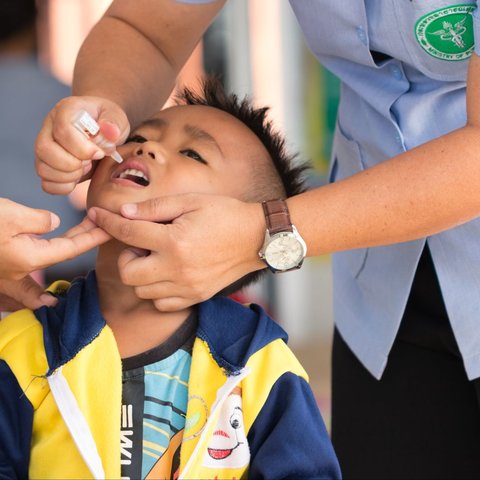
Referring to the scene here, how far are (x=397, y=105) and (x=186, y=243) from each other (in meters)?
0.54

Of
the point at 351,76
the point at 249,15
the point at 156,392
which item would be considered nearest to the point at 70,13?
the point at 249,15

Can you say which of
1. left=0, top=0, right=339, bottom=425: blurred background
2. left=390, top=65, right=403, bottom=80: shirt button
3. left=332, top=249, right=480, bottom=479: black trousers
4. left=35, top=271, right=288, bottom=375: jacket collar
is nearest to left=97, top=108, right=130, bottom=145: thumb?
left=35, top=271, right=288, bottom=375: jacket collar

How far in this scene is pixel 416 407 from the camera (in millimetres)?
1991

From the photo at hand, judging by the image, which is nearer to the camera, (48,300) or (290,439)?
(290,439)

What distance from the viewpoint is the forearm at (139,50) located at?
188cm

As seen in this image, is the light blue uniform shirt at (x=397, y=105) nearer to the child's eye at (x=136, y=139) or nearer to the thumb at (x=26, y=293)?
the child's eye at (x=136, y=139)

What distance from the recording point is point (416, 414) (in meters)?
1.99

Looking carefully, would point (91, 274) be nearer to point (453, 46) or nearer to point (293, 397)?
point (293, 397)

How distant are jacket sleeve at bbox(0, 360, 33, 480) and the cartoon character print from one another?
30 centimetres

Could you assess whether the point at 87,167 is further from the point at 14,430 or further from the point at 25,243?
the point at 14,430

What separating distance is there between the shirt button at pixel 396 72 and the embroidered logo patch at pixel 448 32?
0.41 ft

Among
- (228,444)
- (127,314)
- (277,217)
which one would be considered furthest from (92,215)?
(228,444)

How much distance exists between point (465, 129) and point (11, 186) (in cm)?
291

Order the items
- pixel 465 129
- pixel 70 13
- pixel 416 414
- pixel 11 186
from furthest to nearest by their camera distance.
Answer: pixel 70 13 → pixel 11 186 → pixel 416 414 → pixel 465 129
